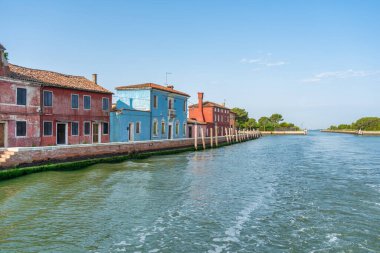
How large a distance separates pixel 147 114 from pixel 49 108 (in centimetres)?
1190

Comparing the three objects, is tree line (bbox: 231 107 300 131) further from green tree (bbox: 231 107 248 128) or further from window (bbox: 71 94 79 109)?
window (bbox: 71 94 79 109)

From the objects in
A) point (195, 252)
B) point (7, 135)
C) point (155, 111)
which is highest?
point (155, 111)

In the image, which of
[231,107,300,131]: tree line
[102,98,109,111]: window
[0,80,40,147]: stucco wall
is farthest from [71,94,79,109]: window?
[231,107,300,131]: tree line

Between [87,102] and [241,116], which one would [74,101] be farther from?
[241,116]

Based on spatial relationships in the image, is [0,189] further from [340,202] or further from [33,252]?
[340,202]

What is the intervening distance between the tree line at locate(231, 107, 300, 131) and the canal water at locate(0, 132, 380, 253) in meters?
88.2

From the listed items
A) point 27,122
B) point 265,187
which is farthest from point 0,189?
point 265,187

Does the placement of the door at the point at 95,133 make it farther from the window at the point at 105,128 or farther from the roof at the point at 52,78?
the roof at the point at 52,78

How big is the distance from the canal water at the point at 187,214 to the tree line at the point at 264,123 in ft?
289

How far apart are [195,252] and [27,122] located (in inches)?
774

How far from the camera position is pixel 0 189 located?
14398 mm

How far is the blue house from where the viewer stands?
103ft

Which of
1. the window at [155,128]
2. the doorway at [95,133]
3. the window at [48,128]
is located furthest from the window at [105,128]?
the window at [155,128]

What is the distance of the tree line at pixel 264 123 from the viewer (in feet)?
349
